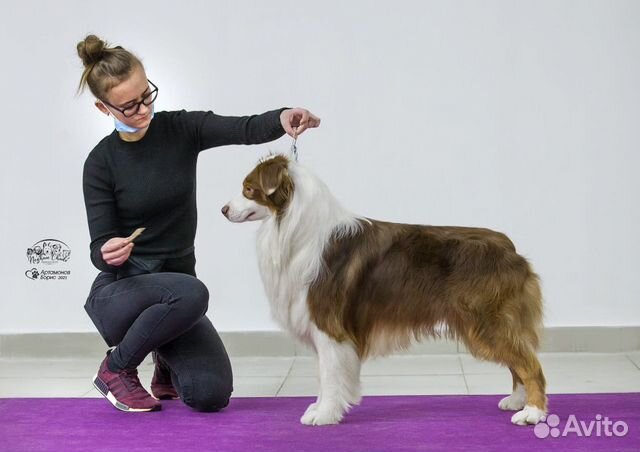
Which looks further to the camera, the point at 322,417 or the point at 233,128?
the point at 233,128

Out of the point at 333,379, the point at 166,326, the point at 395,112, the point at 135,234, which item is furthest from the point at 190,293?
the point at 395,112

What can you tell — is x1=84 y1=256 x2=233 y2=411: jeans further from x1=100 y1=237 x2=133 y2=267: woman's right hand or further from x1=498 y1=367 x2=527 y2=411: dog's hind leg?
x1=498 y1=367 x2=527 y2=411: dog's hind leg

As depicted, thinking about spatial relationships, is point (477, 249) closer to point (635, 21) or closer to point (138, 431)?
point (138, 431)

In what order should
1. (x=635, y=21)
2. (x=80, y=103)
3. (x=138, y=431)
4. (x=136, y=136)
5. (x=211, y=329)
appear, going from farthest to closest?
(x=80, y=103)
(x=635, y=21)
(x=211, y=329)
(x=136, y=136)
(x=138, y=431)

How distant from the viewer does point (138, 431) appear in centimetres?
318

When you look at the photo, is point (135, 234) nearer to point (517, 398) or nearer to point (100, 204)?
point (100, 204)

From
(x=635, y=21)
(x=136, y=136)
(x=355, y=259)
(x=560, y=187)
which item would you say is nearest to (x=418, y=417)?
(x=355, y=259)

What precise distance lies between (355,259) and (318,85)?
2.32 metres

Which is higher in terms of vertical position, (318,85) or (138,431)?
(318,85)

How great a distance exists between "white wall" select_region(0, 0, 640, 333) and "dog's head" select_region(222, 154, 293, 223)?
2011 mm

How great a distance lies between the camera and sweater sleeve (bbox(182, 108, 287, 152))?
3.47 m

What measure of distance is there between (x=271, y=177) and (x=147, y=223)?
68 centimetres

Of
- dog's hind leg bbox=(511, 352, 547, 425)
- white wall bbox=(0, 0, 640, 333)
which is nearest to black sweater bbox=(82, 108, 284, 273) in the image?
dog's hind leg bbox=(511, 352, 547, 425)

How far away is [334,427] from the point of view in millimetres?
3180
